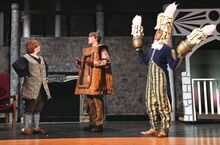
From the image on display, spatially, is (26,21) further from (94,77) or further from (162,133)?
(162,133)

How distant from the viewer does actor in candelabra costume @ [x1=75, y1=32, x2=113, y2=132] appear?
366 centimetres

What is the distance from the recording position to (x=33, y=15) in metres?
7.07

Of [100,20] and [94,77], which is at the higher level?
[100,20]

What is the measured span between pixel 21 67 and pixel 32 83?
0.25 meters

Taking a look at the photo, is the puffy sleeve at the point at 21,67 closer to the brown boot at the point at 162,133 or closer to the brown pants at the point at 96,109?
the brown pants at the point at 96,109

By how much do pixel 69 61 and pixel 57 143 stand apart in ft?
14.6

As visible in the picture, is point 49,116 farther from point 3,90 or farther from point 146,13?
point 146,13

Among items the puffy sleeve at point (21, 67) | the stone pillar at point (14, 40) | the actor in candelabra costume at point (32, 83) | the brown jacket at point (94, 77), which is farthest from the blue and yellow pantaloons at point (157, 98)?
the stone pillar at point (14, 40)

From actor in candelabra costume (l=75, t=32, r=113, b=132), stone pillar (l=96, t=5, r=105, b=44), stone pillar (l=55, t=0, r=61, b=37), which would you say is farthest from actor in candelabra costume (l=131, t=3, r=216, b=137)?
stone pillar (l=55, t=0, r=61, b=37)

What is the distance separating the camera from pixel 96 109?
12.3 feet

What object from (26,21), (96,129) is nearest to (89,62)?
(96,129)

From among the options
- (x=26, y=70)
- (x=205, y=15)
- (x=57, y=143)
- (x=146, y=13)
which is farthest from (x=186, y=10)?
(x=57, y=143)

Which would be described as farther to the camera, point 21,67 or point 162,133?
point 21,67

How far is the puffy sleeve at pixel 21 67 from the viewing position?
11.8ft
